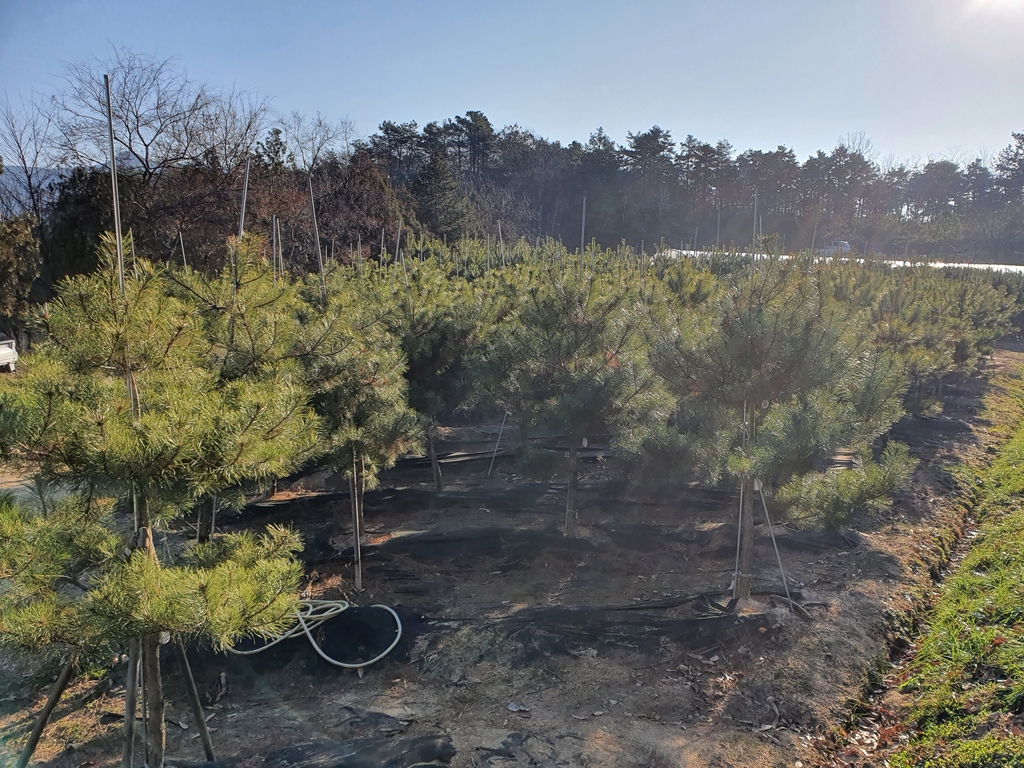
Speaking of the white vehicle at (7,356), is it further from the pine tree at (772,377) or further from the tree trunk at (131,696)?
the pine tree at (772,377)

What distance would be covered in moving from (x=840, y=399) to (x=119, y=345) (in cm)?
508

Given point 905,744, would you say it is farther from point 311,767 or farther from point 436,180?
point 436,180

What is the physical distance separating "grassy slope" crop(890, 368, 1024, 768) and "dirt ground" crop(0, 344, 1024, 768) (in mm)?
290

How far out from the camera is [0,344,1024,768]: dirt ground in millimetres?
3822

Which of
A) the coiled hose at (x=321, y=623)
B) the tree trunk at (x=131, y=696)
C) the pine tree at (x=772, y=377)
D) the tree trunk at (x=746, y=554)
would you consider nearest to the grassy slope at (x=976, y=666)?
the tree trunk at (x=746, y=554)

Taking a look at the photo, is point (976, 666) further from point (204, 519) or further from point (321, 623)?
point (204, 519)

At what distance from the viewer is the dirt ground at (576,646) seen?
382 cm

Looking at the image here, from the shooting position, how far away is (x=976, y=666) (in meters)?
4.20

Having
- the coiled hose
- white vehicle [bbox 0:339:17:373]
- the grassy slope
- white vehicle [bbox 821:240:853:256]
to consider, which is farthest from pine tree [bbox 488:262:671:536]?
white vehicle [bbox 821:240:853:256]

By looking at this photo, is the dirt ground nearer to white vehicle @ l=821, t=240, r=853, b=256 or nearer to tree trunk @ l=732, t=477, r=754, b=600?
tree trunk @ l=732, t=477, r=754, b=600

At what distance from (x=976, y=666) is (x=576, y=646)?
273 centimetres

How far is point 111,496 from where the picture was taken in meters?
2.93

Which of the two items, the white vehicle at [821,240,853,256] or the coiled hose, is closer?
the coiled hose

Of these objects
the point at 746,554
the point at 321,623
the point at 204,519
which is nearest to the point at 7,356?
the point at 204,519
